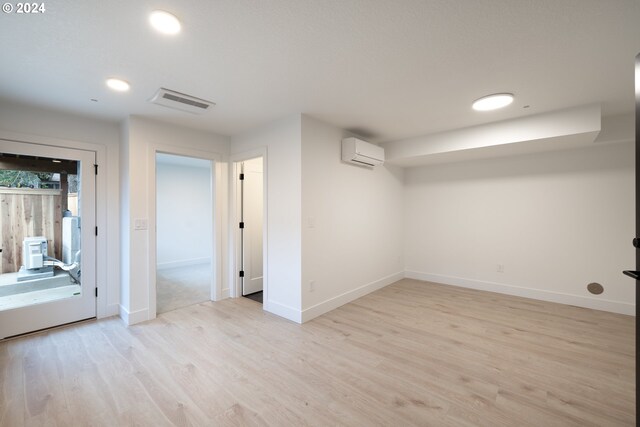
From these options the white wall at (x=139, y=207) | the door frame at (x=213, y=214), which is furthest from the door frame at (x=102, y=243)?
the door frame at (x=213, y=214)

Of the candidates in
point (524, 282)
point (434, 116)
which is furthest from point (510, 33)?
point (524, 282)

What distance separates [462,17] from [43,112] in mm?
4078

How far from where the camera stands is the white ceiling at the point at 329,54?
1.53 meters

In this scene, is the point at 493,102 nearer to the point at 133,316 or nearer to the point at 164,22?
the point at 164,22

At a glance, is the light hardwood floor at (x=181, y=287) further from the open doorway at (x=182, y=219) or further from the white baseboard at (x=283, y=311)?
the white baseboard at (x=283, y=311)

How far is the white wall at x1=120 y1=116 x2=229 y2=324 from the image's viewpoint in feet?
10.3

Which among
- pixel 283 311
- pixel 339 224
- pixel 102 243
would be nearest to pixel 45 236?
pixel 102 243

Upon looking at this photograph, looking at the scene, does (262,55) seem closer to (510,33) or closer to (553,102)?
(510,33)

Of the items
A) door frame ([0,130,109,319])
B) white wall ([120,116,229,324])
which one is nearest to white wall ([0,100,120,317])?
door frame ([0,130,109,319])

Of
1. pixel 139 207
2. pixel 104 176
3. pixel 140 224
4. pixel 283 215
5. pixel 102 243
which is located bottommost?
pixel 102 243

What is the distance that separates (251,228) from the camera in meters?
4.28

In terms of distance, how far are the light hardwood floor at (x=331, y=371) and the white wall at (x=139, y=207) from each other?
28 centimetres

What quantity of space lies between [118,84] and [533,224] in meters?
5.33

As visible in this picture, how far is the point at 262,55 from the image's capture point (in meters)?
1.95
